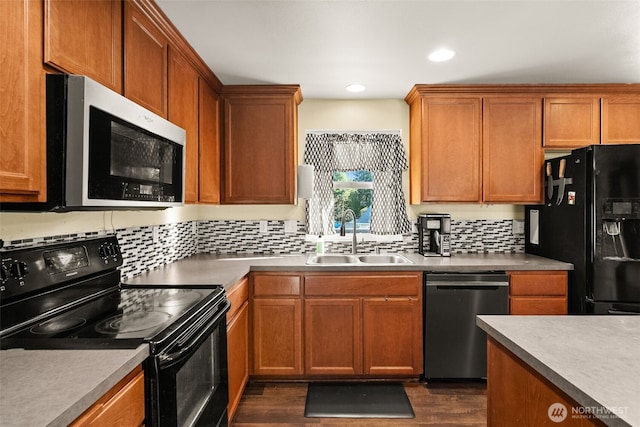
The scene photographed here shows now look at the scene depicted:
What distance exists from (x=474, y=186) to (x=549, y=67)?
97 centimetres

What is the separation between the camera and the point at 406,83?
311cm

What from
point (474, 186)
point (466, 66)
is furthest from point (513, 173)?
point (466, 66)

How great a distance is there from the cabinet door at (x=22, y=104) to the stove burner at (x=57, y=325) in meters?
0.48

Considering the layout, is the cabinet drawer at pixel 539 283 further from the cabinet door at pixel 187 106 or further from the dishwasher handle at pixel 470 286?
the cabinet door at pixel 187 106

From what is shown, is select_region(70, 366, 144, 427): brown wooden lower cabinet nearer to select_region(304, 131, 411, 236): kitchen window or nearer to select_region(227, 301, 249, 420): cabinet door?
select_region(227, 301, 249, 420): cabinet door

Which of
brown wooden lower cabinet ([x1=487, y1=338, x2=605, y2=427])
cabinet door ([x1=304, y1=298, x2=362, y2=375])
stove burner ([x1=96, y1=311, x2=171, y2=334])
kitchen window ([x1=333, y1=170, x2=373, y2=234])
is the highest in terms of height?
kitchen window ([x1=333, y1=170, x2=373, y2=234])

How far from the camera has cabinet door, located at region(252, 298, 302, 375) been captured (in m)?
2.85

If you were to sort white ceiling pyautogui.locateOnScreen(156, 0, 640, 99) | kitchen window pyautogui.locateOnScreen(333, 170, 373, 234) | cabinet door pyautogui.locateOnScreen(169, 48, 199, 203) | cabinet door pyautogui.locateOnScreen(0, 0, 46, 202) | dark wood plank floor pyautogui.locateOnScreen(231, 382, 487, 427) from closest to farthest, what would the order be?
cabinet door pyautogui.locateOnScreen(0, 0, 46, 202)
white ceiling pyautogui.locateOnScreen(156, 0, 640, 99)
cabinet door pyautogui.locateOnScreen(169, 48, 199, 203)
dark wood plank floor pyautogui.locateOnScreen(231, 382, 487, 427)
kitchen window pyautogui.locateOnScreen(333, 170, 373, 234)

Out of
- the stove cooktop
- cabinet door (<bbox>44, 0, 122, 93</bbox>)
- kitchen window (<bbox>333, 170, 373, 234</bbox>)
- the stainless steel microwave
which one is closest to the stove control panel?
the stove cooktop

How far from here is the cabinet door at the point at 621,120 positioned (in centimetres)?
316

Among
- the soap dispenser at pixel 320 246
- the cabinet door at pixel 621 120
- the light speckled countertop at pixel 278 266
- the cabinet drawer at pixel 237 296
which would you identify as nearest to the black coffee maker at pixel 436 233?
the light speckled countertop at pixel 278 266

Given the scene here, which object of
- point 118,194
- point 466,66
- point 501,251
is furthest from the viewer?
point 501,251

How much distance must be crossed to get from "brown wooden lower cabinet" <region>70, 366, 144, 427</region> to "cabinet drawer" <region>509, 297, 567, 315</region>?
250 centimetres

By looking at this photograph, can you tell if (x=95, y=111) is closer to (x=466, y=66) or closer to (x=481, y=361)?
(x=466, y=66)
